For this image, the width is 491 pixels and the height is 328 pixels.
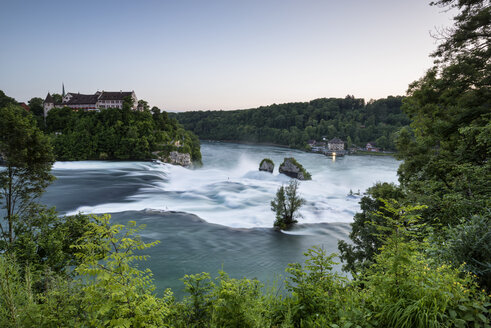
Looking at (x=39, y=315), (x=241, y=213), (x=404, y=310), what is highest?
(x=404, y=310)

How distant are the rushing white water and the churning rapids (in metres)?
0.11

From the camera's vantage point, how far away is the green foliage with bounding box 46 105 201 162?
209 ft

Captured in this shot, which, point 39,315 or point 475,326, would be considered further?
point 39,315

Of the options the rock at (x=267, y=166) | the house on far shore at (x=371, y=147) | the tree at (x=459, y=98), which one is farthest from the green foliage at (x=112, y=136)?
the house on far shore at (x=371, y=147)

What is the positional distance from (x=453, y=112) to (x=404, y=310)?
11.2 metres

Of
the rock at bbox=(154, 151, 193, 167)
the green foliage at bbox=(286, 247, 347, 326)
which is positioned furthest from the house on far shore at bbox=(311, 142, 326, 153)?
the green foliage at bbox=(286, 247, 347, 326)

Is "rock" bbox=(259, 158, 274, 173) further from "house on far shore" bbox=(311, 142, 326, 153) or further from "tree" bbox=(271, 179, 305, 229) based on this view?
"house on far shore" bbox=(311, 142, 326, 153)

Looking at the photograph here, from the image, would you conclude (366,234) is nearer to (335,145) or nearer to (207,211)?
(207,211)

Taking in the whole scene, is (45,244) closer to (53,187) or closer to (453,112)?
(453,112)

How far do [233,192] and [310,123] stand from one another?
9867 centimetres

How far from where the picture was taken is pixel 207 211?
29.1m

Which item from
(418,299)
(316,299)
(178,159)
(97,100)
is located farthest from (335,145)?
(418,299)

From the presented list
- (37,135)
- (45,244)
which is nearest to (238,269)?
(45,244)

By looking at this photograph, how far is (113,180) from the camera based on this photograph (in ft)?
140
